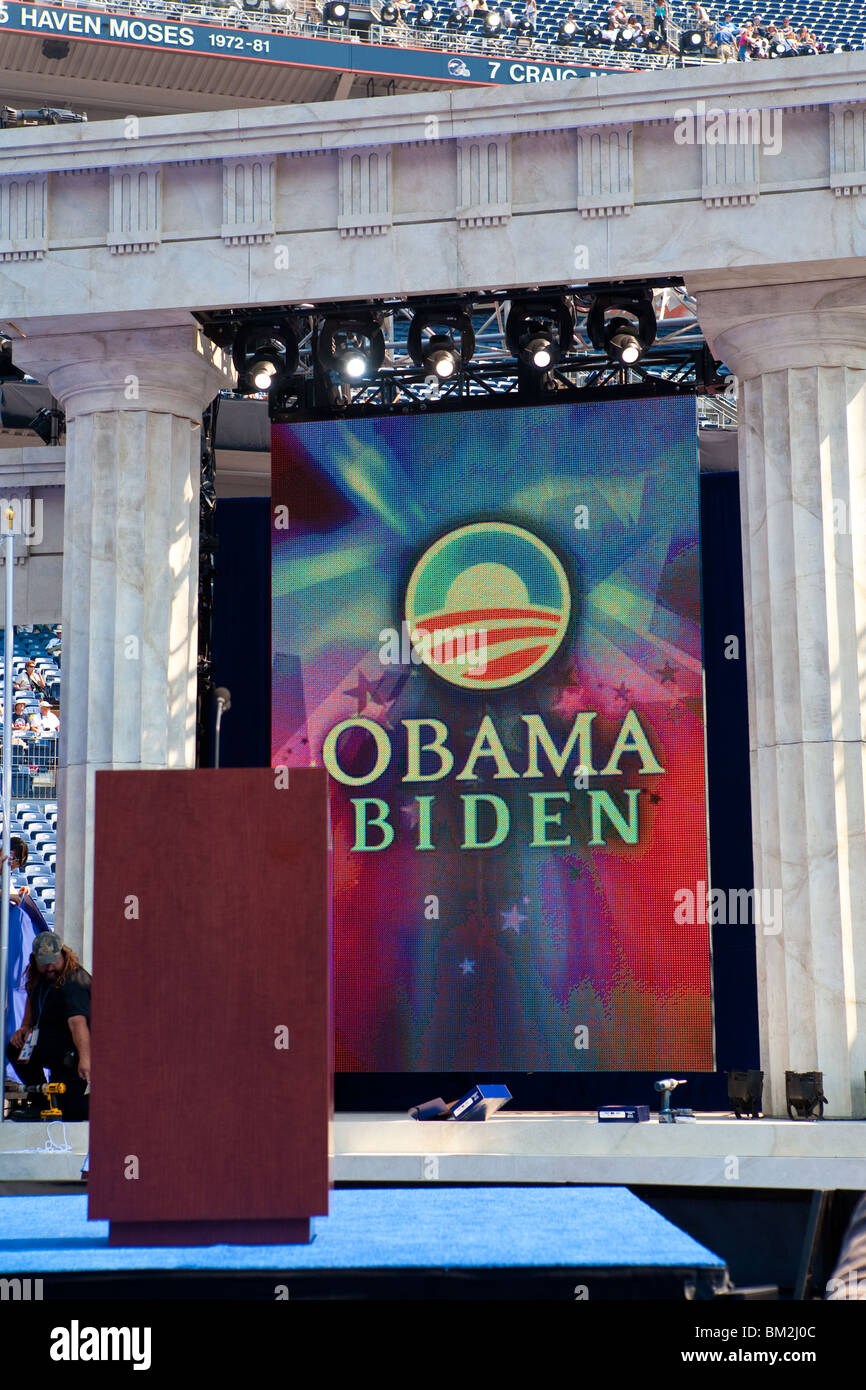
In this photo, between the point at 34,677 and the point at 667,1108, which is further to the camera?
the point at 34,677

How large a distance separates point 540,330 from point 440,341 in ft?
2.15

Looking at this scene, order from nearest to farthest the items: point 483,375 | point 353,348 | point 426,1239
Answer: point 426,1239
point 353,348
point 483,375

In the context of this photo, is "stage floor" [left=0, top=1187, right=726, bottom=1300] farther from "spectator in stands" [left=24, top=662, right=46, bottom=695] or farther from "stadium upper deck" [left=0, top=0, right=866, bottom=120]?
"stadium upper deck" [left=0, top=0, right=866, bottom=120]

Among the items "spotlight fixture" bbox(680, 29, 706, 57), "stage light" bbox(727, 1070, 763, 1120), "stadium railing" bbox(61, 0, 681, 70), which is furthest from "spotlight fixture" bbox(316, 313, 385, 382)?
"stadium railing" bbox(61, 0, 681, 70)

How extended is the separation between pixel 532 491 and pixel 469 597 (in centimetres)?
82

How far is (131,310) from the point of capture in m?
10.3

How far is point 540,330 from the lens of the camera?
34.3 feet

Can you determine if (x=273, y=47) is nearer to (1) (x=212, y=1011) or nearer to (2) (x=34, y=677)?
(2) (x=34, y=677)

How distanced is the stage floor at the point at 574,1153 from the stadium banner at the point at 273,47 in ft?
73.1

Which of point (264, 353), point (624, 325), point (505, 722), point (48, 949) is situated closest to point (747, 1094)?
point (505, 722)

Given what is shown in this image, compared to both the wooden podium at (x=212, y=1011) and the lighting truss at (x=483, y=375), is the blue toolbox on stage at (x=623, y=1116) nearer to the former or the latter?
the lighting truss at (x=483, y=375)

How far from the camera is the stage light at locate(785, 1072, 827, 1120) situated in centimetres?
925

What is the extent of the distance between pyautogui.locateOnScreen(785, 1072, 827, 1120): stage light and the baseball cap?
4.15m
